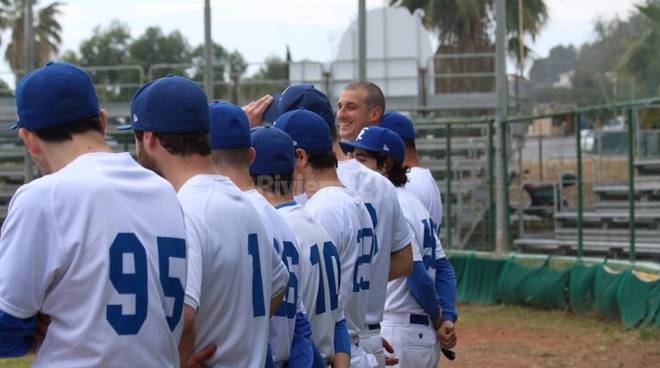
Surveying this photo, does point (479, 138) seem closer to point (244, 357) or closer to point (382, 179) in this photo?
point (382, 179)

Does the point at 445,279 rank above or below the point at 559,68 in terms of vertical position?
below

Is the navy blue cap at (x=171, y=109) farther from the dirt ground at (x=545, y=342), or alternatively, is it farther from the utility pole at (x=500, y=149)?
the utility pole at (x=500, y=149)

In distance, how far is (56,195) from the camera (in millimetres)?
2953

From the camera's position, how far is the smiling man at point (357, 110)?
21.9 feet

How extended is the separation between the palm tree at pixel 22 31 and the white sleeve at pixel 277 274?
42.8 m

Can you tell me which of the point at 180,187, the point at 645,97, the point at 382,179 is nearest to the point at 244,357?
the point at 180,187

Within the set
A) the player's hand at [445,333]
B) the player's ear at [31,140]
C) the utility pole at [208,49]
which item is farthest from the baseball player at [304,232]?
the utility pole at [208,49]

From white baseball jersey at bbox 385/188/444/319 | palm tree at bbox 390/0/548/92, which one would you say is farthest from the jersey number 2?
palm tree at bbox 390/0/548/92

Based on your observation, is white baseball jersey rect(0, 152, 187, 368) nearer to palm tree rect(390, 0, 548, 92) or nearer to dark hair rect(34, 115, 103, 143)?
dark hair rect(34, 115, 103, 143)

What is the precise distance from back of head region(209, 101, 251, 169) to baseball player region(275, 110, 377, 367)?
2.65 ft

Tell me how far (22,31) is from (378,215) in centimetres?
4559

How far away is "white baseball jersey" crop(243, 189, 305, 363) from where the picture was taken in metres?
3.96

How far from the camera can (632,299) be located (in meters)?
12.4

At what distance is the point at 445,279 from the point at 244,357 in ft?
10.6
